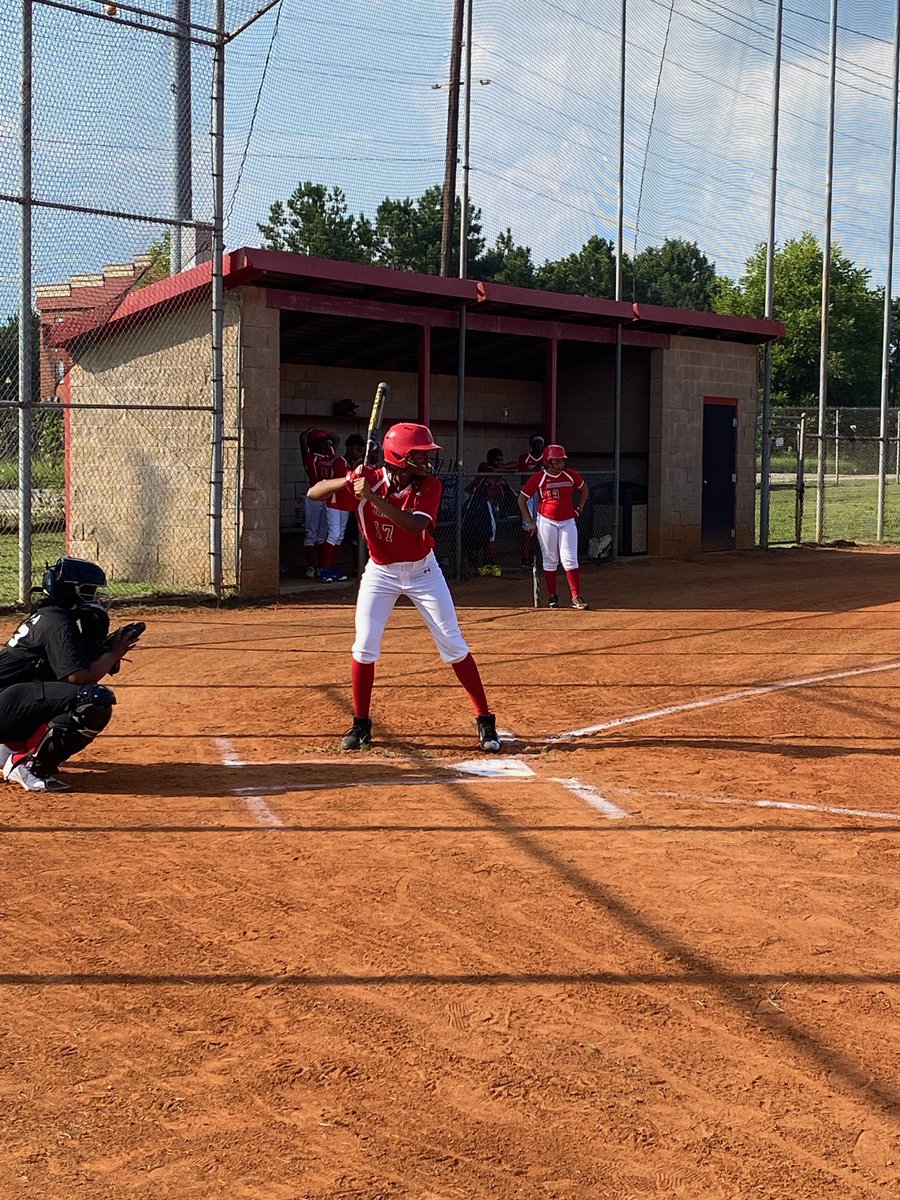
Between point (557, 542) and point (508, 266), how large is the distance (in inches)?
2348

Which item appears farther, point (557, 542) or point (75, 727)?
point (557, 542)

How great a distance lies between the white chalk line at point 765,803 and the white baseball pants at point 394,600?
150 centimetres

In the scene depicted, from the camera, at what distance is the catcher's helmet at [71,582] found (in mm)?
6590

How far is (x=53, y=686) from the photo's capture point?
659cm

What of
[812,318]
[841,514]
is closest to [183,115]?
[841,514]

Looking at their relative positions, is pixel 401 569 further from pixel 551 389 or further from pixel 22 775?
pixel 551 389

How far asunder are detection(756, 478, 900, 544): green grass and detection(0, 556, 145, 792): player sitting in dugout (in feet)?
65.1

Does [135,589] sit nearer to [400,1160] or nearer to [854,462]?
[400,1160]

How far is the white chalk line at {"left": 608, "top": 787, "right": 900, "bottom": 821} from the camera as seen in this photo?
6324mm

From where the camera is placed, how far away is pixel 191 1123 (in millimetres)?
3340

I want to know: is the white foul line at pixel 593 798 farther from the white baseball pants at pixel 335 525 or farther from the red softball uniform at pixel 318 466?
the red softball uniform at pixel 318 466

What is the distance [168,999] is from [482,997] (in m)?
1.00

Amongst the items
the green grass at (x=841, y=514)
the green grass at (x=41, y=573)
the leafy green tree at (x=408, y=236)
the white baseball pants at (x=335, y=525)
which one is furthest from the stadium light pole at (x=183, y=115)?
the leafy green tree at (x=408, y=236)

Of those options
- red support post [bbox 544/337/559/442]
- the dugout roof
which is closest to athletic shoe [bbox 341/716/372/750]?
the dugout roof
